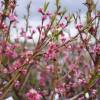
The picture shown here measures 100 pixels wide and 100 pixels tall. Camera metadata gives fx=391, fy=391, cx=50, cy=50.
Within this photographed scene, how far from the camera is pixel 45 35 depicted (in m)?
5.37

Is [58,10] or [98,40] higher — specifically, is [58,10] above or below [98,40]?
above

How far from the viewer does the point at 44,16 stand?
5.49 metres

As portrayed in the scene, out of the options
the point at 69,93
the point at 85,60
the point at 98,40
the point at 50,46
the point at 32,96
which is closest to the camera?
the point at 32,96

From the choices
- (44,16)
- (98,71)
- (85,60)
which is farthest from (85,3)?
(85,60)

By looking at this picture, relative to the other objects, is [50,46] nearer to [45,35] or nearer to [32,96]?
[45,35]

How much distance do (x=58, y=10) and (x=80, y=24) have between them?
47 cm

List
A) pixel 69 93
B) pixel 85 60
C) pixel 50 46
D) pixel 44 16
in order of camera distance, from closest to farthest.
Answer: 1. pixel 50 46
2. pixel 44 16
3. pixel 69 93
4. pixel 85 60

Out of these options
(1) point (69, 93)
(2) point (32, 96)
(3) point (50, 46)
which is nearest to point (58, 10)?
(3) point (50, 46)

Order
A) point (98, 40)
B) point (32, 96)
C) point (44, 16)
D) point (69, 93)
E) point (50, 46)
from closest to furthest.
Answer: point (32, 96), point (50, 46), point (44, 16), point (98, 40), point (69, 93)

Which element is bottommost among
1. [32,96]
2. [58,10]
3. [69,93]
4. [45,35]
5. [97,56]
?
[69,93]

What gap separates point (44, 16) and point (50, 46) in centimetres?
56

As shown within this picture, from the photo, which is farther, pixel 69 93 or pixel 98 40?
pixel 69 93

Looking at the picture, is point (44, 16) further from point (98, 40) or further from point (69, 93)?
point (69, 93)

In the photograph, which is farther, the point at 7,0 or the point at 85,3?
the point at 85,3
